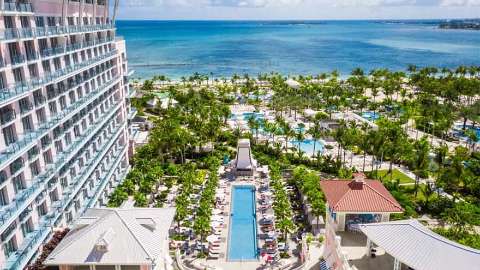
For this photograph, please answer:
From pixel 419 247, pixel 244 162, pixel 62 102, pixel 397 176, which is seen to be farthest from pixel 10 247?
pixel 397 176

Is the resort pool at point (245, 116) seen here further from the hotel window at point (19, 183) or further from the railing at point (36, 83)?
the hotel window at point (19, 183)

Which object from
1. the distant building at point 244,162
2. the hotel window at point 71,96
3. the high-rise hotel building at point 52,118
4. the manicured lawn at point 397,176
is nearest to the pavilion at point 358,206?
the high-rise hotel building at point 52,118

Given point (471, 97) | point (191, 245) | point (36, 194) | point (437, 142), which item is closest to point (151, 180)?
point (191, 245)

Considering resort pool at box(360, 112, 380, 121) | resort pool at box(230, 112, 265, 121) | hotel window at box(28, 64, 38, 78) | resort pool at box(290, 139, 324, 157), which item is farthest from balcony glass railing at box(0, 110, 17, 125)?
resort pool at box(360, 112, 380, 121)

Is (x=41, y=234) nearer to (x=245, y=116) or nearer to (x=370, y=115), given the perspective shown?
(x=245, y=116)

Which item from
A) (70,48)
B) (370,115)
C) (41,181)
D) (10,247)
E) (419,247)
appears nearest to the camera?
(419,247)

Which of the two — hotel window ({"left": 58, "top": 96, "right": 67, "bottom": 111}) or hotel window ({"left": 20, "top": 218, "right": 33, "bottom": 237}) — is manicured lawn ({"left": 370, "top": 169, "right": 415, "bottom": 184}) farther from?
hotel window ({"left": 20, "top": 218, "right": 33, "bottom": 237})
